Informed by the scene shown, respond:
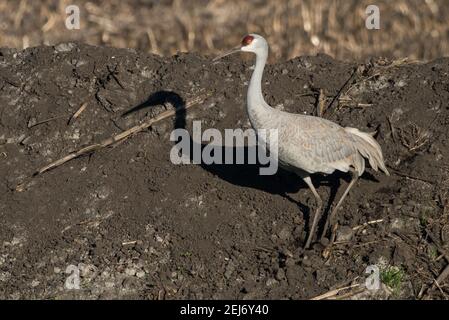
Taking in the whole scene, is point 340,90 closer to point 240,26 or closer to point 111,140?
point 111,140

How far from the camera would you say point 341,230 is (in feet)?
26.9

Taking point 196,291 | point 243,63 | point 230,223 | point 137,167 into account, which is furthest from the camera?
point 243,63

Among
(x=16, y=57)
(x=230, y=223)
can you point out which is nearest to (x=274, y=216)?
(x=230, y=223)

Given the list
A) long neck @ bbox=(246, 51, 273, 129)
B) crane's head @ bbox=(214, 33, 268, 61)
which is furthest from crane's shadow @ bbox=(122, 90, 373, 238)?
crane's head @ bbox=(214, 33, 268, 61)

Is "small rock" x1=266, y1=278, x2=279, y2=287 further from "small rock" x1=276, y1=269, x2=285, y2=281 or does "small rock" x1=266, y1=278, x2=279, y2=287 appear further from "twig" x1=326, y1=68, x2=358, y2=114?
"twig" x1=326, y1=68, x2=358, y2=114

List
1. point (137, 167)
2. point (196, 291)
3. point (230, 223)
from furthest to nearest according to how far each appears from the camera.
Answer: point (137, 167) → point (230, 223) → point (196, 291)

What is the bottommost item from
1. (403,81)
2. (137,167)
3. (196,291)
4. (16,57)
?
(196,291)

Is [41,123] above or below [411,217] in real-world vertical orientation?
above

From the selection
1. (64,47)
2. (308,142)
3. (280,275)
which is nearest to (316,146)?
(308,142)

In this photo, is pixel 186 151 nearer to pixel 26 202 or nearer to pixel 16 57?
pixel 26 202

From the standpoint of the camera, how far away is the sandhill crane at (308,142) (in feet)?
26.6

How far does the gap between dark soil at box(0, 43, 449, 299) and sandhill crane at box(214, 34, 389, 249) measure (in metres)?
0.30

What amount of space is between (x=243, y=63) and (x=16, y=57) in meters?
2.34

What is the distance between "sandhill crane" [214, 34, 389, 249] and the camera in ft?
26.6
